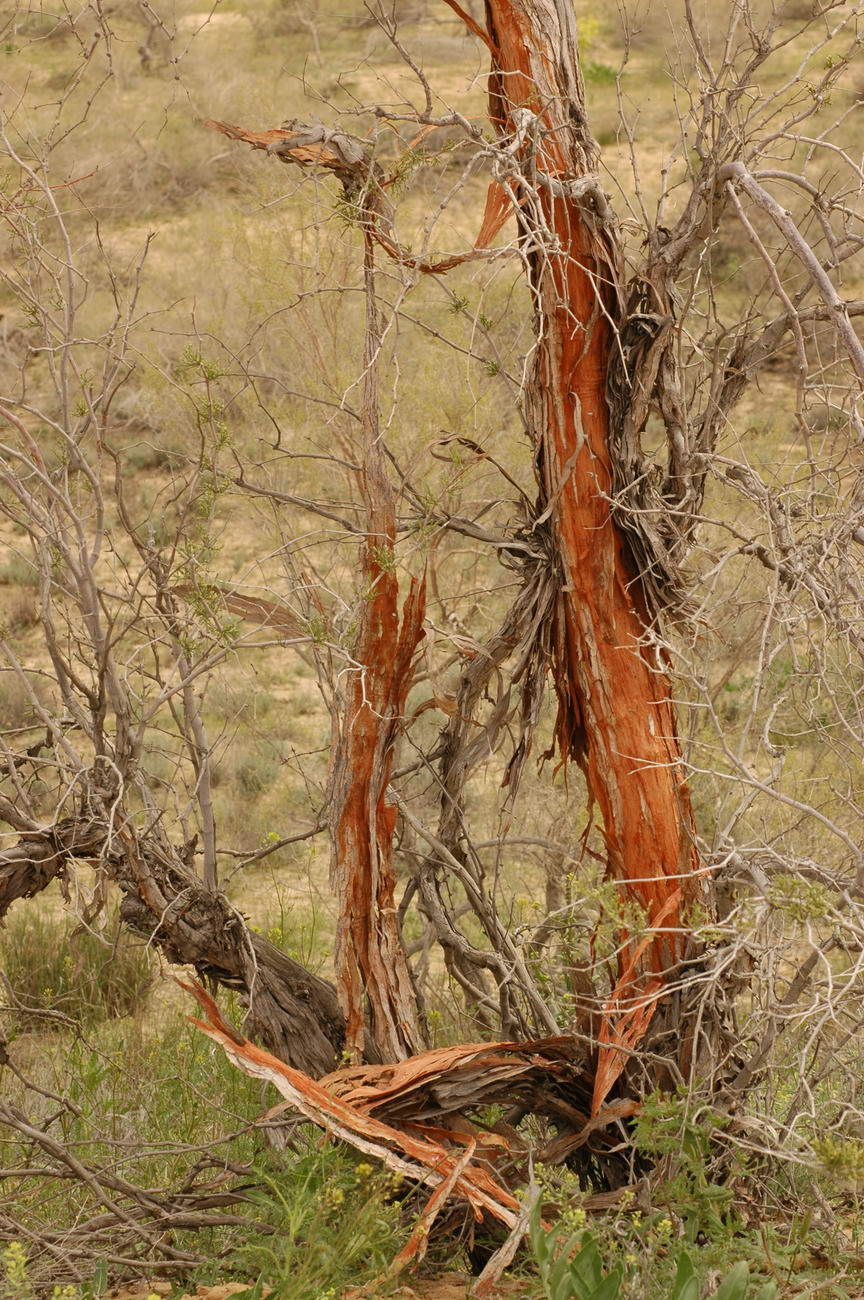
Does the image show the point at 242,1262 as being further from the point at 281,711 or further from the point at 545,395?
the point at 281,711

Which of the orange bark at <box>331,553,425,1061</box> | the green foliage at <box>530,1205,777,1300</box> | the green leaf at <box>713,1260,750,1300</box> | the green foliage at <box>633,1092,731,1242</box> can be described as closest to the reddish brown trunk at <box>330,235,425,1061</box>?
the orange bark at <box>331,553,425,1061</box>

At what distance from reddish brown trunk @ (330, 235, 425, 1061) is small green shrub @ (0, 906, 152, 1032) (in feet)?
8.05

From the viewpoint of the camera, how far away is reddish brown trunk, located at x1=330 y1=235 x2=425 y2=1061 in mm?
3076

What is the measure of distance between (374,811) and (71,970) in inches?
113

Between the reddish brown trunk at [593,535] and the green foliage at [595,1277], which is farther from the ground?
the reddish brown trunk at [593,535]

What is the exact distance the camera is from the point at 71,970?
540cm

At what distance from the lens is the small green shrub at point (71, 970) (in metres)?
5.27

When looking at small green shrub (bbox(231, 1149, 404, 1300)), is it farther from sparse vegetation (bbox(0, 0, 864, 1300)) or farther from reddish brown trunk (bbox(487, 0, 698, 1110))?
reddish brown trunk (bbox(487, 0, 698, 1110))

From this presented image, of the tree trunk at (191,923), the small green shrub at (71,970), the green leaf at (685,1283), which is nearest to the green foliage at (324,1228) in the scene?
the tree trunk at (191,923)

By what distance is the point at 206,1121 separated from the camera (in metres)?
3.88

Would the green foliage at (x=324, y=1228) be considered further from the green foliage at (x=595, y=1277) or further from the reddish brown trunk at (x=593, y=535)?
the reddish brown trunk at (x=593, y=535)

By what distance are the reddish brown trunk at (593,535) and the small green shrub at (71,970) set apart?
2.95 meters

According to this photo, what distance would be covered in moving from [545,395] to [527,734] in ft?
2.91

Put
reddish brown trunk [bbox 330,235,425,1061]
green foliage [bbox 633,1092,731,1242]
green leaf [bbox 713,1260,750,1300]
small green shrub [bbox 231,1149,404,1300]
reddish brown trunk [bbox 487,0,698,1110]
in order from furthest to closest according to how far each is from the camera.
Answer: reddish brown trunk [bbox 330,235,425,1061] → reddish brown trunk [bbox 487,0,698,1110] → green foliage [bbox 633,1092,731,1242] → small green shrub [bbox 231,1149,404,1300] → green leaf [bbox 713,1260,750,1300]
